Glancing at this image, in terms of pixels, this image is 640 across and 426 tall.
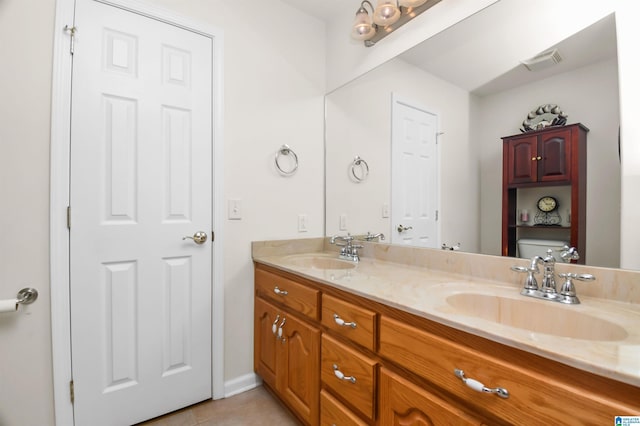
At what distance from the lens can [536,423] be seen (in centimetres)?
61

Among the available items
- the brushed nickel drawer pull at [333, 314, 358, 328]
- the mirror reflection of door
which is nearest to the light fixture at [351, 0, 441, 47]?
the mirror reflection of door

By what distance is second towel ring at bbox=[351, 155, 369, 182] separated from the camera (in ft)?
6.44

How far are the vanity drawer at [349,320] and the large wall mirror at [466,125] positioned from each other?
0.64 metres

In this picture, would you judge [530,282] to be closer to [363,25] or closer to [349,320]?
[349,320]

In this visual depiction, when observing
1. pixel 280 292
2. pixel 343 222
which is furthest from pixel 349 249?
pixel 280 292

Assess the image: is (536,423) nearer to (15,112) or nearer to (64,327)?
(64,327)

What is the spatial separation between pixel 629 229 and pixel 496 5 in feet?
3.29

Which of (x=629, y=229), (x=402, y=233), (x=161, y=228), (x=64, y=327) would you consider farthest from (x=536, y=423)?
(x=64, y=327)

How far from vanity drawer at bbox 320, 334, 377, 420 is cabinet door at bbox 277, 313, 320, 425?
70 millimetres

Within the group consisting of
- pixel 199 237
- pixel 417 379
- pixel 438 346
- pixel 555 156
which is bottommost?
pixel 417 379

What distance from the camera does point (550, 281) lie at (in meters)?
0.99

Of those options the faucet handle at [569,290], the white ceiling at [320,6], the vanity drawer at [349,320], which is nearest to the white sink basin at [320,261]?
the vanity drawer at [349,320]

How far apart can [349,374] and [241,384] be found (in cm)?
102

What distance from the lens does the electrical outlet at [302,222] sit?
2037 mm
